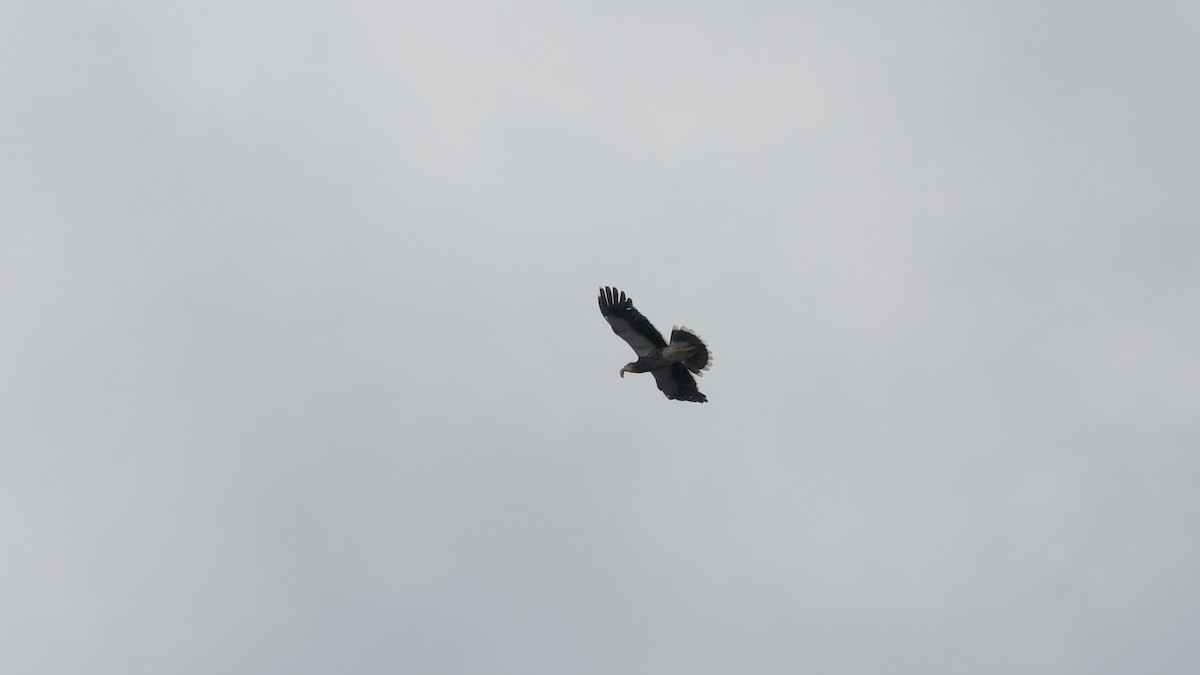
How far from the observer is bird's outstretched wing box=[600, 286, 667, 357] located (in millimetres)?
49156

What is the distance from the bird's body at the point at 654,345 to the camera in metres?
49.2

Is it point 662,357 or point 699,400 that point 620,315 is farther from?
point 699,400

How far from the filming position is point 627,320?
49.4 metres

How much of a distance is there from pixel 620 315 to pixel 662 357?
8.02 ft

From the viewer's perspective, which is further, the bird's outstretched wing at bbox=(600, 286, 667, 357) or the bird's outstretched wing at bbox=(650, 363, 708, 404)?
the bird's outstretched wing at bbox=(650, 363, 708, 404)

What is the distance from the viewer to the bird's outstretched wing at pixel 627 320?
49156mm

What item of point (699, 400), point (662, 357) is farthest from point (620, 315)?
point (699, 400)

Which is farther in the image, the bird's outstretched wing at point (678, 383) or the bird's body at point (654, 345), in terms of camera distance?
the bird's outstretched wing at point (678, 383)

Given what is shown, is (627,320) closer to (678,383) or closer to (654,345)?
(654,345)

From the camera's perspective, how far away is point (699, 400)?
53094 mm

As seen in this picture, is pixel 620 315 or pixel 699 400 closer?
pixel 620 315

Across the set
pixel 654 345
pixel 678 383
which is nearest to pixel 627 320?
pixel 654 345

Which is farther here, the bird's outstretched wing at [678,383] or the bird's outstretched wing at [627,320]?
the bird's outstretched wing at [678,383]

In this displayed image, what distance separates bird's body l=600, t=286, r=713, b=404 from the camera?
49219 mm
